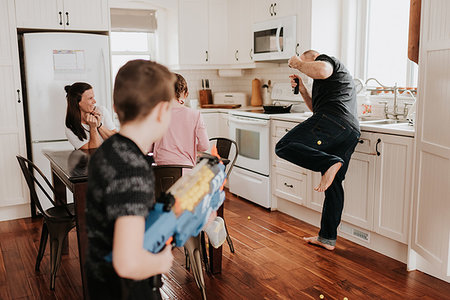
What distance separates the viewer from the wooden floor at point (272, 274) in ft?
8.79

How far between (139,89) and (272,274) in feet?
7.03

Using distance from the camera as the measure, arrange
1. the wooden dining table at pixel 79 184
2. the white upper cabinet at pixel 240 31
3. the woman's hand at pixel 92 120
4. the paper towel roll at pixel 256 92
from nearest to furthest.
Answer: the wooden dining table at pixel 79 184 < the woman's hand at pixel 92 120 < the white upper cabinet at pixel 240 31 < the paper towel roll at pixel 256 92

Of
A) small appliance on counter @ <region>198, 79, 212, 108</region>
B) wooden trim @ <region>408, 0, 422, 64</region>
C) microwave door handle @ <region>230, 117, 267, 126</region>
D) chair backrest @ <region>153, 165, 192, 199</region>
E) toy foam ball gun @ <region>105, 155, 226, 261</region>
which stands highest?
wooden trim @ <region>408, 0, 422, 64</region>

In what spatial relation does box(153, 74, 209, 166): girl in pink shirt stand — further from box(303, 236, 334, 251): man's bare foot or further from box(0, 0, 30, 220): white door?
box(0, 0, 30, 220): white door

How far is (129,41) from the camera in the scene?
541 centimetres

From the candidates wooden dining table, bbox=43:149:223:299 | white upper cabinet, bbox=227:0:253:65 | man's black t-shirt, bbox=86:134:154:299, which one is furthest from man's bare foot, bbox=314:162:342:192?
white upper cabinet, bbox=227:0:253:65

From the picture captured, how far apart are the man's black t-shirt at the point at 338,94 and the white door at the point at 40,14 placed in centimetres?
260

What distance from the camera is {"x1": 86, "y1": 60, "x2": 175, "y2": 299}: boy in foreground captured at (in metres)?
1.04

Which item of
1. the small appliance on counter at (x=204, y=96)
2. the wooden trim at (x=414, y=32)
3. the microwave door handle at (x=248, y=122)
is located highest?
the wooden trim at (x=414, y=32)

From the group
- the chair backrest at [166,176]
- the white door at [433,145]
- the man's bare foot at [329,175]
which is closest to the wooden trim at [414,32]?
the white door at [433,145]

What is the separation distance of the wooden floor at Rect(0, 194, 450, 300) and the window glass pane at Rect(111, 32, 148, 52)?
8.25ft

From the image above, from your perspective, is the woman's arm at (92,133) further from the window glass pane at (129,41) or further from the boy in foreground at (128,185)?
the window glass pane at (129,41)

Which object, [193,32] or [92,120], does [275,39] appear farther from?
[92,120]

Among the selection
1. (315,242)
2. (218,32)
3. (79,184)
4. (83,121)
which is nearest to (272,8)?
(218,32)
